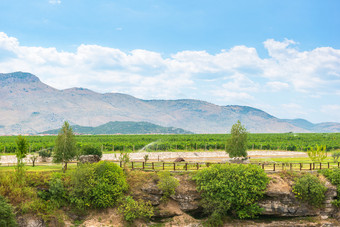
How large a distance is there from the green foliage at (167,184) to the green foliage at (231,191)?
9.21 ft

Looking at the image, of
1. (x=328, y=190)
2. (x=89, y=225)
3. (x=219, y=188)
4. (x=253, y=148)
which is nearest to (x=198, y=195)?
(x=219, y=188)

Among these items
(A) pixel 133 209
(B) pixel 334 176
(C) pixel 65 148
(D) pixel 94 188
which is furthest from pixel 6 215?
(B) pixel 334 176

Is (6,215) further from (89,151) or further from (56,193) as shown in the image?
(89,151)

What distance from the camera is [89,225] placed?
36094 millimetres

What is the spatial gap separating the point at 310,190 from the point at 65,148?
98.6ft

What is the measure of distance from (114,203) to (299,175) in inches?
897

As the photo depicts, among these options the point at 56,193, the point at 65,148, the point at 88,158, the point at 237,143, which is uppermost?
the point at 237,143

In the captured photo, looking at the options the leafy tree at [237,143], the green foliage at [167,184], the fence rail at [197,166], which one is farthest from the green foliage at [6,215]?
the leafy tree at [237,143]

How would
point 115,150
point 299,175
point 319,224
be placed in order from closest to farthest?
point 319,224, point 299,175, point 115,150

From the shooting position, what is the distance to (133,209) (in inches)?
1454

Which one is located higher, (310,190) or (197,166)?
(197,166)

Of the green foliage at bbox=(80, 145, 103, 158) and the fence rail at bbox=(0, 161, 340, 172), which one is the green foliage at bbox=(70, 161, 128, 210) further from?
the green foliage at bbox=(80, 145, 103, 158)

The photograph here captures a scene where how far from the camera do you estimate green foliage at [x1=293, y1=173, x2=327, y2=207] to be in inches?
1548

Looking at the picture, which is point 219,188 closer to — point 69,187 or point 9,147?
point 69,187
